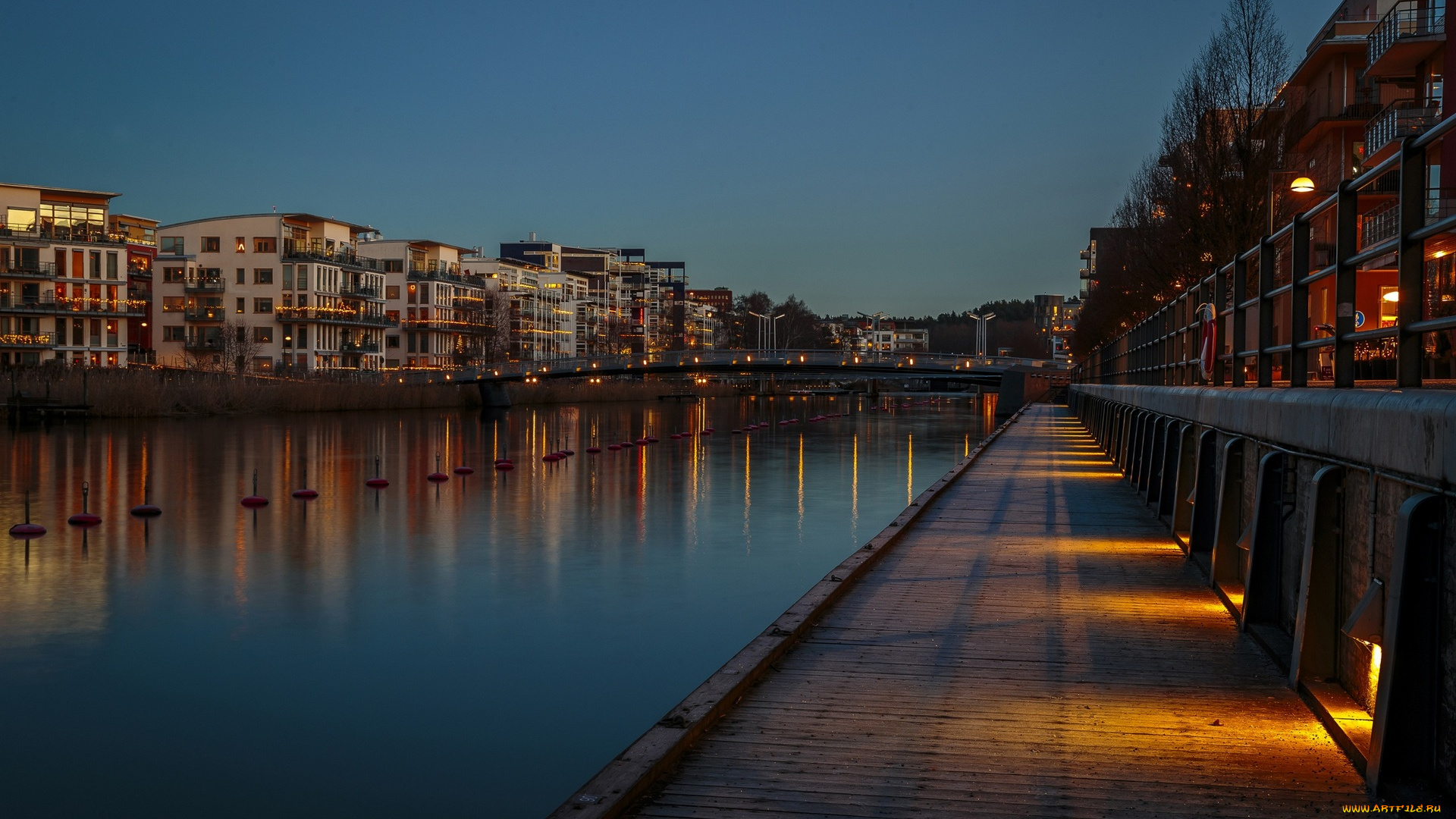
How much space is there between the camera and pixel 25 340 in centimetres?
8800

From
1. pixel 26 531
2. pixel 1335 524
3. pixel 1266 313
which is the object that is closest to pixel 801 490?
Answer: pixel 26 531

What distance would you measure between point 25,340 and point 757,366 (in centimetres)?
5282

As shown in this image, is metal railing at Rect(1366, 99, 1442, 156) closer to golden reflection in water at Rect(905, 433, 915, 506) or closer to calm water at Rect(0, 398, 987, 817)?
golden reflection in water at Rect(905, 433, 915, 506)

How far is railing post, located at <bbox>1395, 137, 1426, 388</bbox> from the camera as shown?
5.75 metres

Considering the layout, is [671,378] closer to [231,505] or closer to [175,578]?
[231,505]

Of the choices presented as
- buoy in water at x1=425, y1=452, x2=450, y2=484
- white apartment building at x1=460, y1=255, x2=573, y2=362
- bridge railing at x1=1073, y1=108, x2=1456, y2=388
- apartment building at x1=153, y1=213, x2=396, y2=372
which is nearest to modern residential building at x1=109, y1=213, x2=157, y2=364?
apartment building at x1=153, y1=213, x2=396, y2=372

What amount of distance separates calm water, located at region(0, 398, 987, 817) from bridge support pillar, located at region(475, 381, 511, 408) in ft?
152

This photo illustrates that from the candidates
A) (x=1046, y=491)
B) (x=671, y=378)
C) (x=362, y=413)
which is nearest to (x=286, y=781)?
(x=1046, y=491)

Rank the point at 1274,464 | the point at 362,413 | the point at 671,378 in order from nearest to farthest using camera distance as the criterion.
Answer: the point at 1274,464 → the point at 362,413 → the point at 671,378

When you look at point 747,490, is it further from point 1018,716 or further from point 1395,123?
point 1018,716

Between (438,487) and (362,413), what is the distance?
41134 millimetres

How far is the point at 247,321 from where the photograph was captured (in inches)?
4053

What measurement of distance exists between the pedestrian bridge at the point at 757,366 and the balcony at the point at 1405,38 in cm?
3463

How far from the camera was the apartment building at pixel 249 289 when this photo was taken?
Answer: 338 ft
